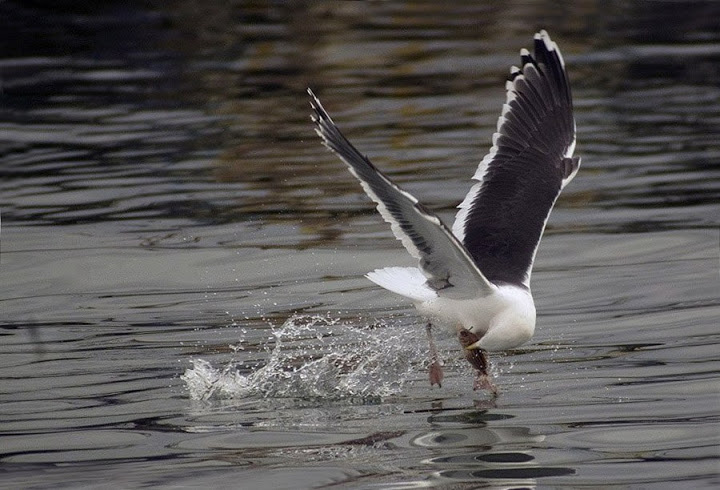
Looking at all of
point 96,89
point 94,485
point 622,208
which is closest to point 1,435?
point 94,485

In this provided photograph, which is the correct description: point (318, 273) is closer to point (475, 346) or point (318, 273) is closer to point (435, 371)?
point (435, 371)

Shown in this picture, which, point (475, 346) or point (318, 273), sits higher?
point (318, 273)

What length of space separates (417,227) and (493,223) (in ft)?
4.30

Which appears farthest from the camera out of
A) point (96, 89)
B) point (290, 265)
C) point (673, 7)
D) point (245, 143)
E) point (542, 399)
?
point (673, 7)

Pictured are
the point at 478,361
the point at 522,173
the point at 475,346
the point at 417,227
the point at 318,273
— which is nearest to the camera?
the point at 417,227

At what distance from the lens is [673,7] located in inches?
1000

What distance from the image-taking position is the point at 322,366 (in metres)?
8.32

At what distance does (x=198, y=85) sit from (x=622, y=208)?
8.12 meters

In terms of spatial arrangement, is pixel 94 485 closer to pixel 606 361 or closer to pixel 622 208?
pixel 606 361

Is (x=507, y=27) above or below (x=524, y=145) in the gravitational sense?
above

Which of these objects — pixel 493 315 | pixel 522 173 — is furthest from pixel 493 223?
pixel 493 315

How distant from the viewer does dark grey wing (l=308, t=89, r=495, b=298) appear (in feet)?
23.4

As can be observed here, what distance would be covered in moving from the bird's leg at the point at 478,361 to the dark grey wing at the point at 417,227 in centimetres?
28

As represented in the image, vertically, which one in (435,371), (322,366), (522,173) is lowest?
(435,371)
